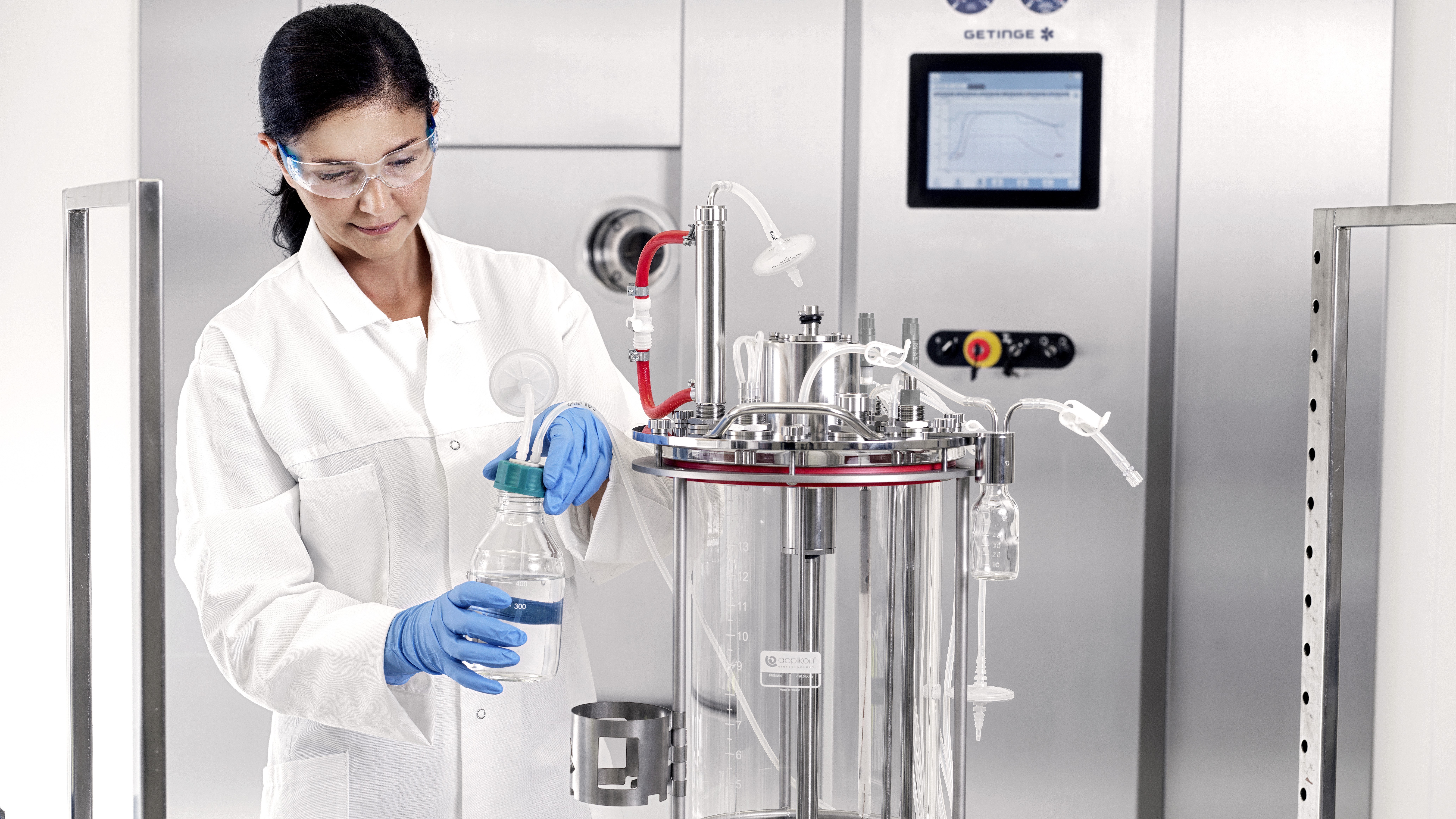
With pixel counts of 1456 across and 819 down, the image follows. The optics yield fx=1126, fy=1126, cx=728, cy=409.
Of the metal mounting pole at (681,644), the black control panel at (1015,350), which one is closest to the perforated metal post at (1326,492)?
the metal mounting pole at (681,644)

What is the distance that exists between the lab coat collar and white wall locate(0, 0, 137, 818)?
2.84ft

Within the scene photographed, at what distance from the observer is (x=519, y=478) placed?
96 centimetres

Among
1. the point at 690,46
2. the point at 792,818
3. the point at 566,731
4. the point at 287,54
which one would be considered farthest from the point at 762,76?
the point at 792,818

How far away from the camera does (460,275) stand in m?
1.39

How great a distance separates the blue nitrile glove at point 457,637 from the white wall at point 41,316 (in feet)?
3.68

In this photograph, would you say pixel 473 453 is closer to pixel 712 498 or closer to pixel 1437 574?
pixel 712 498

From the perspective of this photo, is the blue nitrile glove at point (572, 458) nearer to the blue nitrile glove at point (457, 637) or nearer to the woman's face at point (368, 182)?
the blue nitrile glove at point (457, 637)

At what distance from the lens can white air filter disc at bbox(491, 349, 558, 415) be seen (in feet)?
3.45

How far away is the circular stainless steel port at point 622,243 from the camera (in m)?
1.95

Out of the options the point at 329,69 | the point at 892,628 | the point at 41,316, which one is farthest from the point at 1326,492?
the point at 41,316

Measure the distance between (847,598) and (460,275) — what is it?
0.71 meters

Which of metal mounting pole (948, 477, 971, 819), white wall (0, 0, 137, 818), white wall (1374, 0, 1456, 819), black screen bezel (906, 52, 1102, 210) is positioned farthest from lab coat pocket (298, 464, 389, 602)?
white wall (1374, 0, 1456, 819)

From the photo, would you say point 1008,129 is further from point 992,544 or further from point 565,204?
point 992,544

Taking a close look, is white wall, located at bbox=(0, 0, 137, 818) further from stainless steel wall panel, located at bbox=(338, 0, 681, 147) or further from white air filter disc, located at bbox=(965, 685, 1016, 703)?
white air filter disc, located at bbox=(965, 685, 1016, 703)
